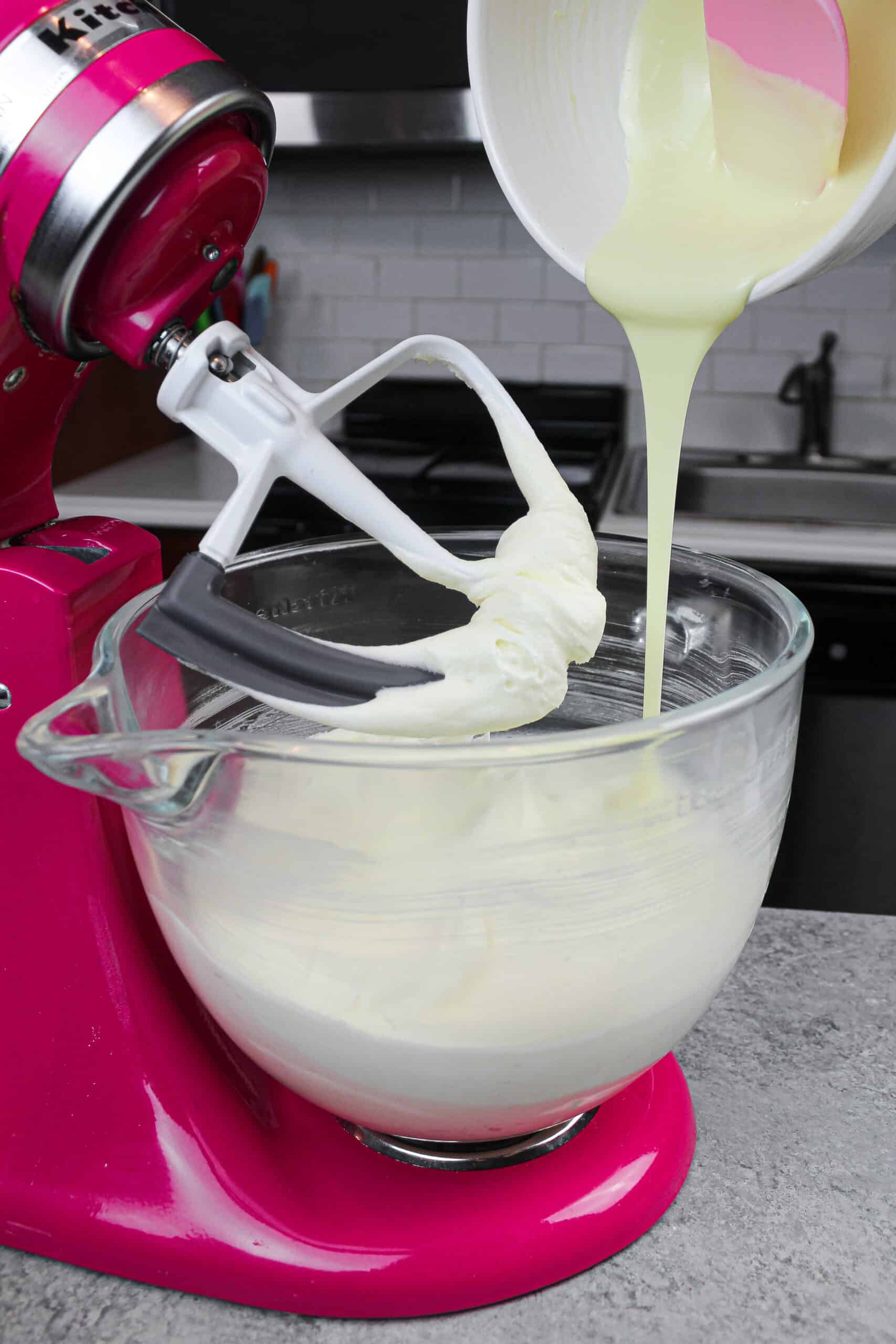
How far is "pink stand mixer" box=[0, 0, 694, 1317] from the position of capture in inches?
17.3

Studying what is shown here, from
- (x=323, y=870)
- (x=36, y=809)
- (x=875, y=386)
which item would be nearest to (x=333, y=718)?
(x=323, y=870)

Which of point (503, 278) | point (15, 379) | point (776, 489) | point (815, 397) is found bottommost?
point (776, 489)

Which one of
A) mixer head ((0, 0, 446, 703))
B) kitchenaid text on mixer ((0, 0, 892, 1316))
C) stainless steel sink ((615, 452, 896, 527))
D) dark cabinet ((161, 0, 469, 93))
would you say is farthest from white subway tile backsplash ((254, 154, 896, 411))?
mixer head ((0, 0, 446, 703))

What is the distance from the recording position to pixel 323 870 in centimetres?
44

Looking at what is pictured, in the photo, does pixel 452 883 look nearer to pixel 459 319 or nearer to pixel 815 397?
pixel 815 397

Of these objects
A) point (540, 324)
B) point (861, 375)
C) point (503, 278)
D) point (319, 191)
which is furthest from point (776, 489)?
point (319, 191)

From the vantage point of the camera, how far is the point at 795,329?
2430mm

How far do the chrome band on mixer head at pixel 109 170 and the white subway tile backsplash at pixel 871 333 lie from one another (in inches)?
86.5

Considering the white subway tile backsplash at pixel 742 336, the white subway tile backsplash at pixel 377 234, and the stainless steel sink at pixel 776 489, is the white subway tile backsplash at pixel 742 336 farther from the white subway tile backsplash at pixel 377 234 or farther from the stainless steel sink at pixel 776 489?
the white subway tile backsplash at pixel 377 234

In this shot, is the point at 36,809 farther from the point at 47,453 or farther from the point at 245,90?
the point at 245,90

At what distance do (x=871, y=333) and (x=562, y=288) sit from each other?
631mm

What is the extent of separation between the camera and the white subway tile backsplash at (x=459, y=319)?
2.56m

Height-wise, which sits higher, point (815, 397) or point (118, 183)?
point (118, 183)

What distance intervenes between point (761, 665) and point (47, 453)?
353 millimetres
